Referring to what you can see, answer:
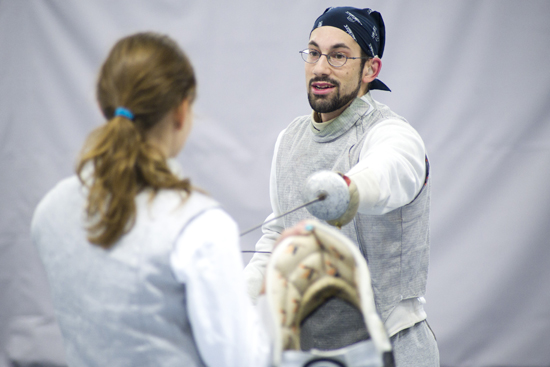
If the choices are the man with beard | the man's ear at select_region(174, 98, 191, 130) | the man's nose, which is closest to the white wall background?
the man with beard

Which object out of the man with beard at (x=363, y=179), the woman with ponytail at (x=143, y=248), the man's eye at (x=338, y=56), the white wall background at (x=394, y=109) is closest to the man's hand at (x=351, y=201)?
the man with beard at (x=363, y=179)

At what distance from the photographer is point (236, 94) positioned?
238cm

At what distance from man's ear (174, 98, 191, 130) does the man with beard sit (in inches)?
12.9

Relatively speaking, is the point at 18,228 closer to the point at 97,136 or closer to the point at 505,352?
the point at 97,136

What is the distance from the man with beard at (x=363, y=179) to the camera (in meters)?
1.08

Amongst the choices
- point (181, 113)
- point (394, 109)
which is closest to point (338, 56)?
point (181, 113)

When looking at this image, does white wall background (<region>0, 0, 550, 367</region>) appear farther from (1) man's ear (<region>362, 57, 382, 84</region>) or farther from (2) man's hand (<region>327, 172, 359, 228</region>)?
(2) man's hand (<region>327, 172, 359, 228</region>)

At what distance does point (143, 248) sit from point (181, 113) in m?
0.23

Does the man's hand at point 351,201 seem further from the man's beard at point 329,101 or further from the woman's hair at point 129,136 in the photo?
the man's beard at point 329,101

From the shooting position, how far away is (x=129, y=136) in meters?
0.75

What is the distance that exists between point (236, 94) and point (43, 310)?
1.34 metres

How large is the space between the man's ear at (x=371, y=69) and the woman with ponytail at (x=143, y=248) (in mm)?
745

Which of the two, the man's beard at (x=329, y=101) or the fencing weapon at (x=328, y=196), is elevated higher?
the man's beard at (x=329, y=101)

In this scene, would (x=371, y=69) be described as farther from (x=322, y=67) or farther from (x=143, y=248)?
(x=143, y=248)
